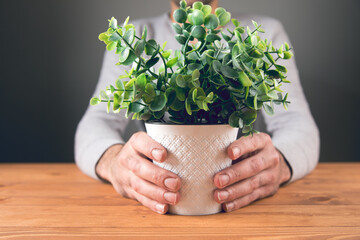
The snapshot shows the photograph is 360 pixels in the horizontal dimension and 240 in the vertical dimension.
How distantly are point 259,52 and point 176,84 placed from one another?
15 cm

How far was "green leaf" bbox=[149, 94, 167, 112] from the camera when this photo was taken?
0.62 metres

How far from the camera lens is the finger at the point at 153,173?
688 millimetres

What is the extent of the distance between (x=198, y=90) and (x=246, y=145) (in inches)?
8.0

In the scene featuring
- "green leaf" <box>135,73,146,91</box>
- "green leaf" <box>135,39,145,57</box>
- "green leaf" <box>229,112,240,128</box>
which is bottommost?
"green leaf" <box>229,112,240,128</box>

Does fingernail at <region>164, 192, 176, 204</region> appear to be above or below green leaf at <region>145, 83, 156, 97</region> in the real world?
below

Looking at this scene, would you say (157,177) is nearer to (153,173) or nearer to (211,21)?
(153,173)

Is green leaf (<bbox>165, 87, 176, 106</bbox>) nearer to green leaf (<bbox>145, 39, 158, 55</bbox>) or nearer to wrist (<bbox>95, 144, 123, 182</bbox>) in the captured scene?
green leaf (<bbox>145, 39, 158, 55</bbox>)

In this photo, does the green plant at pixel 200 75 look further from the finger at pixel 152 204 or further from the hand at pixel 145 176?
the finger at pixel 152 204

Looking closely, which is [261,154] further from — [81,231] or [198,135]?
[81,231]

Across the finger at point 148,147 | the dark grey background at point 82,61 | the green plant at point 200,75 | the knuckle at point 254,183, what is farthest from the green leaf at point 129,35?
the dark grey background at point 82,61

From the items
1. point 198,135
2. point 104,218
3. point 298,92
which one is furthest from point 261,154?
point 298,92

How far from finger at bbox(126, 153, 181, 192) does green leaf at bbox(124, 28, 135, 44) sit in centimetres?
26

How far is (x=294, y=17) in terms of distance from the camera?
88.3 inches

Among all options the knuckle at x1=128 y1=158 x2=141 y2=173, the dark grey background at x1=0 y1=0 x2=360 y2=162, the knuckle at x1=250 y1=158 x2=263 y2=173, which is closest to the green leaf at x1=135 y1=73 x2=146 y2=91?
the knuckle at x1=128 y1=158 x2=141 y2=173
